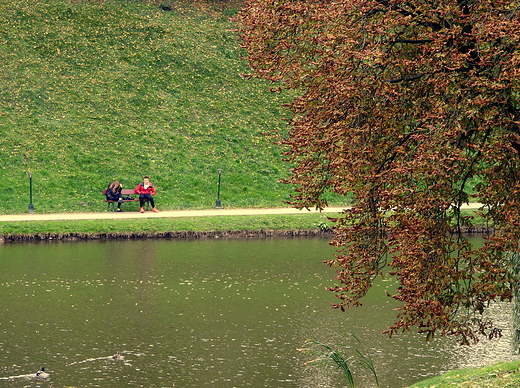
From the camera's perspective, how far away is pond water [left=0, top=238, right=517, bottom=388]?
1769cm

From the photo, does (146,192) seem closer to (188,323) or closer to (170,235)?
(170,235)

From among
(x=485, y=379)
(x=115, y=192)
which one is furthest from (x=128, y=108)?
(x=485, y=379)

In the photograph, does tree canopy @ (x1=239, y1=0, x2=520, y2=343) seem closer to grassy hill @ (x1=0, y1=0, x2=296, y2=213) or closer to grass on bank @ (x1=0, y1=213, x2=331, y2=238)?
grass on bank @ (x1=0, y1=213, x2=331, y2=238)

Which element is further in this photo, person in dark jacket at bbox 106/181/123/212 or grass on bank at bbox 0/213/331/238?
person in dark jacket at bbox 106/181/123/212

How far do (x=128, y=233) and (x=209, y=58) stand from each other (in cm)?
2929

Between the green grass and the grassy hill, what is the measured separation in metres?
28.4

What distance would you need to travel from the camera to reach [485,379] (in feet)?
44.8

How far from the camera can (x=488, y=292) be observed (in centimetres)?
1355

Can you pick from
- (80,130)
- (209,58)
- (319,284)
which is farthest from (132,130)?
(319,284)

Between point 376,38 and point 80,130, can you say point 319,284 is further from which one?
point 80,130

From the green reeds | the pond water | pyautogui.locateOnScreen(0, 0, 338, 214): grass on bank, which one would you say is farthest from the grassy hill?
the green reeds

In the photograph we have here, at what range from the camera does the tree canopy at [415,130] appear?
1291 centimetres

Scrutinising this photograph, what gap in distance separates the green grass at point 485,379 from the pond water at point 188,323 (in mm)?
2356

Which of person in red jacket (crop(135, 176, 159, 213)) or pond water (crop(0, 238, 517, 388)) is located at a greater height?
person in red jacket (crop(135, 176, 159, 213))
